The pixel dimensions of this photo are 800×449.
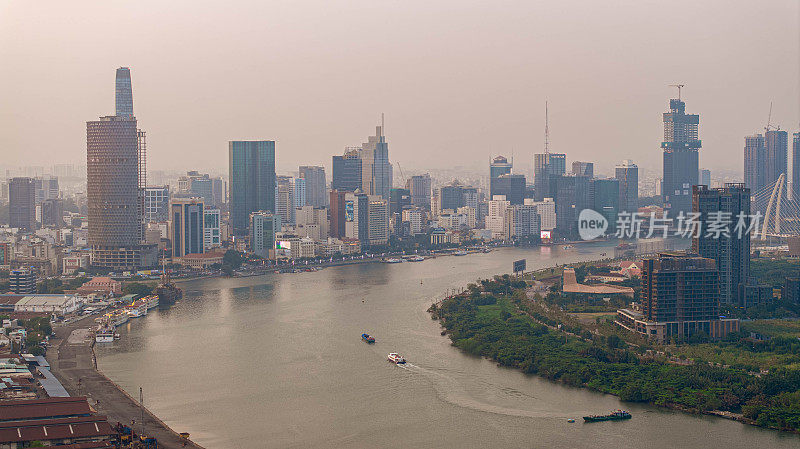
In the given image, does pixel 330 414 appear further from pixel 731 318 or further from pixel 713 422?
pixel 731 318

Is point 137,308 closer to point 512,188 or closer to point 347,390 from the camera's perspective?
point 347,390

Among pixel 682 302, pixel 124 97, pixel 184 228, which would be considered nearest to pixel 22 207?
pixel 124 97

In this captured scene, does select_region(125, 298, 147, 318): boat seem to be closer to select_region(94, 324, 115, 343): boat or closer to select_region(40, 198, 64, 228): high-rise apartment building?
select_region(94, 324, 115, 343): boat

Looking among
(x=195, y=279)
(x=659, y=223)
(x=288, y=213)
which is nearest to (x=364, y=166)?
(x=288, y=213)

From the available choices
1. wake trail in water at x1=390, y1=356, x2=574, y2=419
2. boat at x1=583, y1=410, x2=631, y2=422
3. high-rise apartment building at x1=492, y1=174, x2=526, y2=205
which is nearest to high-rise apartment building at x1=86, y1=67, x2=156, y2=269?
wake trail in water at x1=390, y1=356, x2=574, y2=419

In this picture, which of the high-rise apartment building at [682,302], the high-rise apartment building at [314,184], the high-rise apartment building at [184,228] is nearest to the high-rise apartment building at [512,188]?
the high-rise apartment building at [314,184]

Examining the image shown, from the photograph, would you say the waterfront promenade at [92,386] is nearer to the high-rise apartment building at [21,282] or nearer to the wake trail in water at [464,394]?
the wake trail in water at [464,394]
